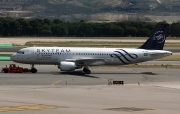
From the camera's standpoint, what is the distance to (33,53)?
7500 cm

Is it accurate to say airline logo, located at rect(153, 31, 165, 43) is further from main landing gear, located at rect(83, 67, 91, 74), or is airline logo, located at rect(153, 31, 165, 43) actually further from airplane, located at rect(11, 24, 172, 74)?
main landing gear, located at rect(83, 67, 91, 74)

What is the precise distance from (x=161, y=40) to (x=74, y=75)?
13731 millimetres

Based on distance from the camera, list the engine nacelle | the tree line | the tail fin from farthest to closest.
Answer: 1. the tree line
2. the tail fin
3. the engine nacelle

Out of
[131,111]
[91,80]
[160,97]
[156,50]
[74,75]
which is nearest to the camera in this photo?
[131,111]

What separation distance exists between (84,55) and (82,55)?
26 centimetres

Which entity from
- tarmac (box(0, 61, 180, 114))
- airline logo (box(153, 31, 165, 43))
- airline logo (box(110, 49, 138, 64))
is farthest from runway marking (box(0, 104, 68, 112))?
airline logo (box(153, 31, 165, 43))

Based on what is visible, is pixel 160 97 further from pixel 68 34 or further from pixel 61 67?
pixel 68 34

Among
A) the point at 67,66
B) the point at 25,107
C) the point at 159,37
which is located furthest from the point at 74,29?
the point at 25,107

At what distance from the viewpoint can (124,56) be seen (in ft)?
252

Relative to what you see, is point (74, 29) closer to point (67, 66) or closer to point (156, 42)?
point (156, 42)

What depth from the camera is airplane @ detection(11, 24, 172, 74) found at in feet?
246

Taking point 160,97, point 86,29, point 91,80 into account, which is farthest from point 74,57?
point 86,29

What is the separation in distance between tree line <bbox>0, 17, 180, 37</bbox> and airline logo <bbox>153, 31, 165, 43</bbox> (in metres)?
104

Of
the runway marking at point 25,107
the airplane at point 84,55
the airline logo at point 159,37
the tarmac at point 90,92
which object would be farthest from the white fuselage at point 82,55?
the runway marking at point 25,107
